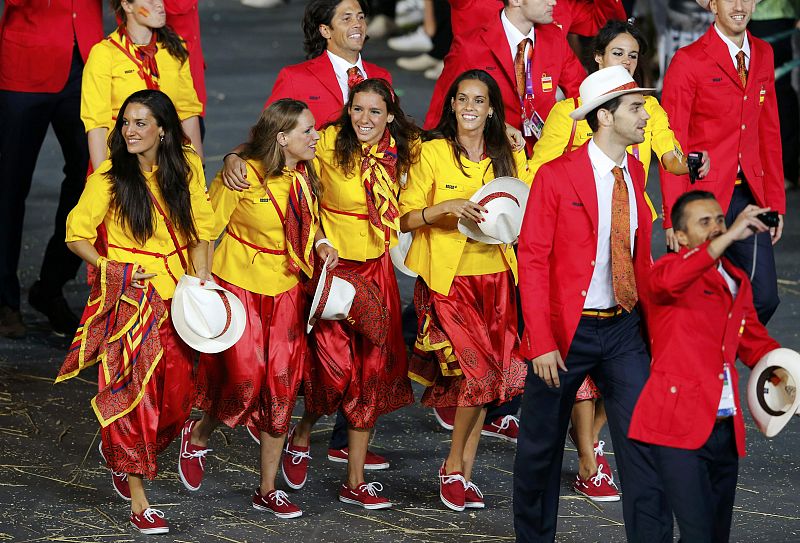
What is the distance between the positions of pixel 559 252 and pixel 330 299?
114 cm

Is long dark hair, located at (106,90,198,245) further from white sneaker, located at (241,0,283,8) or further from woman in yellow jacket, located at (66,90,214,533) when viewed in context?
white sneaker, located at (241,0,283,8)

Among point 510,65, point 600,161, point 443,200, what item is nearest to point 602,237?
point 600,161

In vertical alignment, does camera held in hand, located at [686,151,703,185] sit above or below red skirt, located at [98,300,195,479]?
above

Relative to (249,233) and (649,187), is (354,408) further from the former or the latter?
(649,187)

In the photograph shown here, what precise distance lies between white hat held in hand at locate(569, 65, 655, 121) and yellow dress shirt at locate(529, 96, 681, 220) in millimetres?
1132

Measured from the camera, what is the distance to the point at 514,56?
24.3 ft

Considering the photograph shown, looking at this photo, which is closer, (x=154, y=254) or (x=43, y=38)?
(x=154, y=254)

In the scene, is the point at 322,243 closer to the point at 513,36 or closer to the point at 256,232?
the point at 256,232

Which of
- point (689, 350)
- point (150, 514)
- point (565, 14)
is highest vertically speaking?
point (565, 14)

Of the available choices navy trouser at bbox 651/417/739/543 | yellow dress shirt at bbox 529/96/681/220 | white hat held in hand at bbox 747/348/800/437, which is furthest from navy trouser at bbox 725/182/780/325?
navy trouser at bbox 651/417/739/543

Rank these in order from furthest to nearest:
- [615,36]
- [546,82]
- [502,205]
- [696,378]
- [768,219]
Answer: [546,82], [615,36], [502,205], [696,378], [768,219]

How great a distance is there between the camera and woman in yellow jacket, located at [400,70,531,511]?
6508 mm

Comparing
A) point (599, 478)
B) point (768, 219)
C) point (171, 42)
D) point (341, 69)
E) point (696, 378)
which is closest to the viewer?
point (768, 219)

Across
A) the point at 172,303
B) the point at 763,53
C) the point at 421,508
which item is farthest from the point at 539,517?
the point at 763,53
